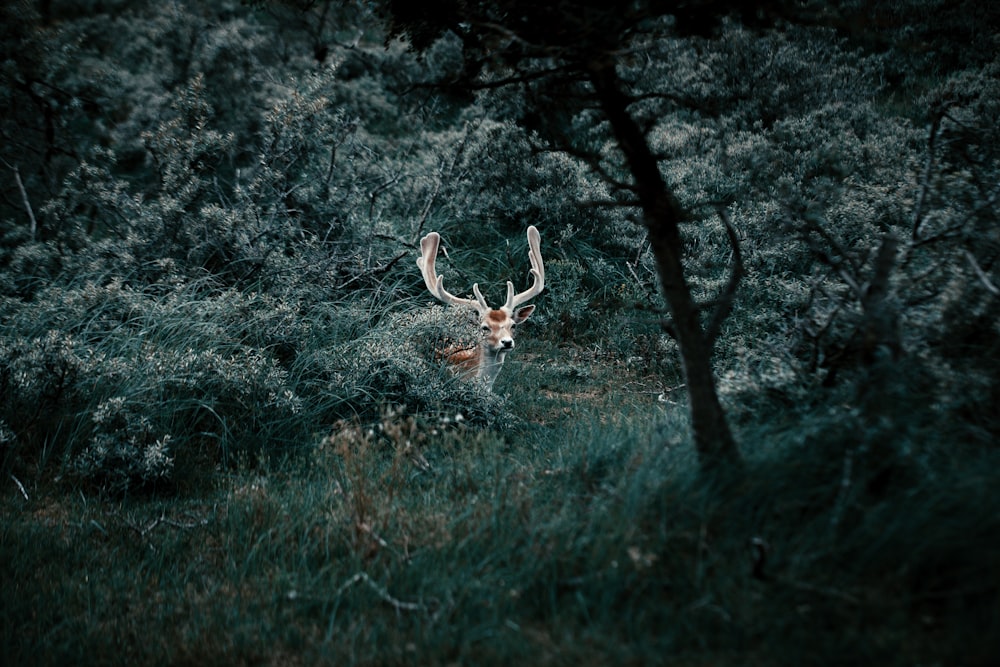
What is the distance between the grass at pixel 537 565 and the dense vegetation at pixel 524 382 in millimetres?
18

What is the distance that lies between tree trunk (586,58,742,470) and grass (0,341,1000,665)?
18 cm

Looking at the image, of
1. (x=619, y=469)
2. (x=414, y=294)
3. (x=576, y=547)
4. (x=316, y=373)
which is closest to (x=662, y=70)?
(x=414, y=294)

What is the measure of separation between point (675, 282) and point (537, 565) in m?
1.52

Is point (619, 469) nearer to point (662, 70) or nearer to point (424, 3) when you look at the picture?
point (424, 3)

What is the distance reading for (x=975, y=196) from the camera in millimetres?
4871

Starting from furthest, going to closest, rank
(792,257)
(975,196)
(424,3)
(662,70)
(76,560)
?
1. (662,70)
2. (792,257)
3. (975,196)
4. (76,560)
5. (424,3)

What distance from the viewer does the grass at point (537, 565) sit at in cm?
258

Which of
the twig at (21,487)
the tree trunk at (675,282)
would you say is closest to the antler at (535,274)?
the tree trunk at (675,282)

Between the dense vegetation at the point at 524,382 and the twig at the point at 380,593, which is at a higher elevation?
the dense vegetation at the point at 524,382

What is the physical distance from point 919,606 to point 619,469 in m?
1.66

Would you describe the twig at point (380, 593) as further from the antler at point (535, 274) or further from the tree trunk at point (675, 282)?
the antler at point (535, 274)

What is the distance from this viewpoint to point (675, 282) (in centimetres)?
332

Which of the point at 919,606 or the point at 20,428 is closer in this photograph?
the point at 919,606

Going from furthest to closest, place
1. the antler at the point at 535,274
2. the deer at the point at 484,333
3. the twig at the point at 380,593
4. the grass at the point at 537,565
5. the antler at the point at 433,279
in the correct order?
the antler at the point at 535,274, the antler at the point at 433,279, the deer at the point at 484,333, the twig at the point at 380,593, the grass at the point at 537,565
